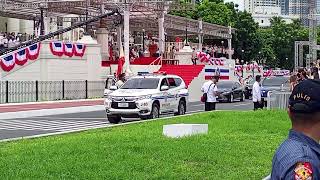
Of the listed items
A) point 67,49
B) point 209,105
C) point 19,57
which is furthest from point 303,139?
point 67,49

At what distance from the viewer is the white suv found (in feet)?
74.5

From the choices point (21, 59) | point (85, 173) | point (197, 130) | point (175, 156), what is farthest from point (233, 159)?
point (21, 59)

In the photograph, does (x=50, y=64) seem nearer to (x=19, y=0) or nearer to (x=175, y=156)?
(x=19, y=0)

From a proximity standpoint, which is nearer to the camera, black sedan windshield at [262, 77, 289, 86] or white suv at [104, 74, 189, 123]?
white suv at [104, 74, 189, 123]

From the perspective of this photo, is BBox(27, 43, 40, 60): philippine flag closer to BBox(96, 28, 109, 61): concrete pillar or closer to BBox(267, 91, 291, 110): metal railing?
BBox(96, 28, 109, 61): concrete pillar

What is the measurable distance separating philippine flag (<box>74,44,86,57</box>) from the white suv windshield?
55.3ft

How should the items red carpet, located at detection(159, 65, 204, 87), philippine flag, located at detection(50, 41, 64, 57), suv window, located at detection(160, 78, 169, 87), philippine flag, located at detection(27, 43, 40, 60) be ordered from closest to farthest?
suv window, located at detection(160, 78, 169, 87), philippine flag, located at detection(27, 43, 40, 60), philippine flag, located at detection(50, 41, 64, 57), red carpet, located at detection(159, 65, 204, 87)

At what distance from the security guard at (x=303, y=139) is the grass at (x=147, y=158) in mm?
5731

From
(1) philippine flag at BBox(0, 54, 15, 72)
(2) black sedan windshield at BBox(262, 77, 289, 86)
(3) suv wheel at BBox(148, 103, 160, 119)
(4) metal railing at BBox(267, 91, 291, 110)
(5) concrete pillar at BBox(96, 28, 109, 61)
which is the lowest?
(3) suv wheel at BBox(148, 103, 160, 119)

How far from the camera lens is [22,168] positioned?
9.30m

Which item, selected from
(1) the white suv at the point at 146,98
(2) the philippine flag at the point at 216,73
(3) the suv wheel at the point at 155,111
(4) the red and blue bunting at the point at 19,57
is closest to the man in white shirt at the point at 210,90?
(1) the white suv at the point at 146,98

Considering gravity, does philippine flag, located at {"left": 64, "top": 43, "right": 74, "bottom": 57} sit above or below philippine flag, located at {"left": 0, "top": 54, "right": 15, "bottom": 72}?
above

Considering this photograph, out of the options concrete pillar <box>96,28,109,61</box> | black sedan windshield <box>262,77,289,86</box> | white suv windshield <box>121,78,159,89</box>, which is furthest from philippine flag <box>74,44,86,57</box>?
white suv windshield <box>121,78,159,89</box>

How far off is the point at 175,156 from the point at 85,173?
6.89 feet
